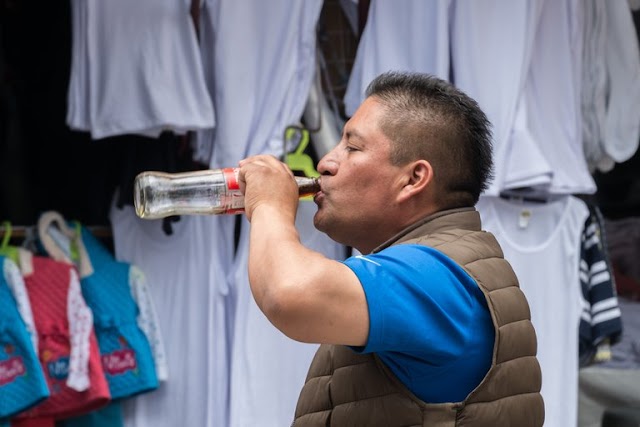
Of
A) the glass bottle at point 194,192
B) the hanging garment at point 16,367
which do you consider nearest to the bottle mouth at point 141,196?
the glass bottle at point 194,192

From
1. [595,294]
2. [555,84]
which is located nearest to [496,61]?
[555,84]

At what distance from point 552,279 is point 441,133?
207 cm

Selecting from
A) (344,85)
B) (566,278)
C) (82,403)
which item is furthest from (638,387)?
(82,403)

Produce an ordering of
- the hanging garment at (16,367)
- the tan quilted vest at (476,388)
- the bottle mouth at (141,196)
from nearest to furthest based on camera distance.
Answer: the tan quilted vest at (476,388) < the bottle mouth at (141,196) < the hanging garment at (16,367)

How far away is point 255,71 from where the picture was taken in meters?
3.78

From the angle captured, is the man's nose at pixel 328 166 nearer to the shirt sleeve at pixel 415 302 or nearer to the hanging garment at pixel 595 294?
the shirt sleeve at pixel 415 302

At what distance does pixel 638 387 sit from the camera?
404 centimetres

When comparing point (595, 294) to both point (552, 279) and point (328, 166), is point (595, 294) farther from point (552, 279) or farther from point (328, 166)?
point (328, 166)

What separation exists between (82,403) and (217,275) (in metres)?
0.66

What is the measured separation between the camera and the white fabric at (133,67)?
3650 mm

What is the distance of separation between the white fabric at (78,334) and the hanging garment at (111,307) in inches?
2.9

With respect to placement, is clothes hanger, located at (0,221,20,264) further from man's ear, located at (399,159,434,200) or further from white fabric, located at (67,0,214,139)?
man's ear, located at (399,159,434,200)

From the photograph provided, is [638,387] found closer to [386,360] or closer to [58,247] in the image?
[58,247]

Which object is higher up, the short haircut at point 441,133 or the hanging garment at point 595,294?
the short haircut at point 441,133
